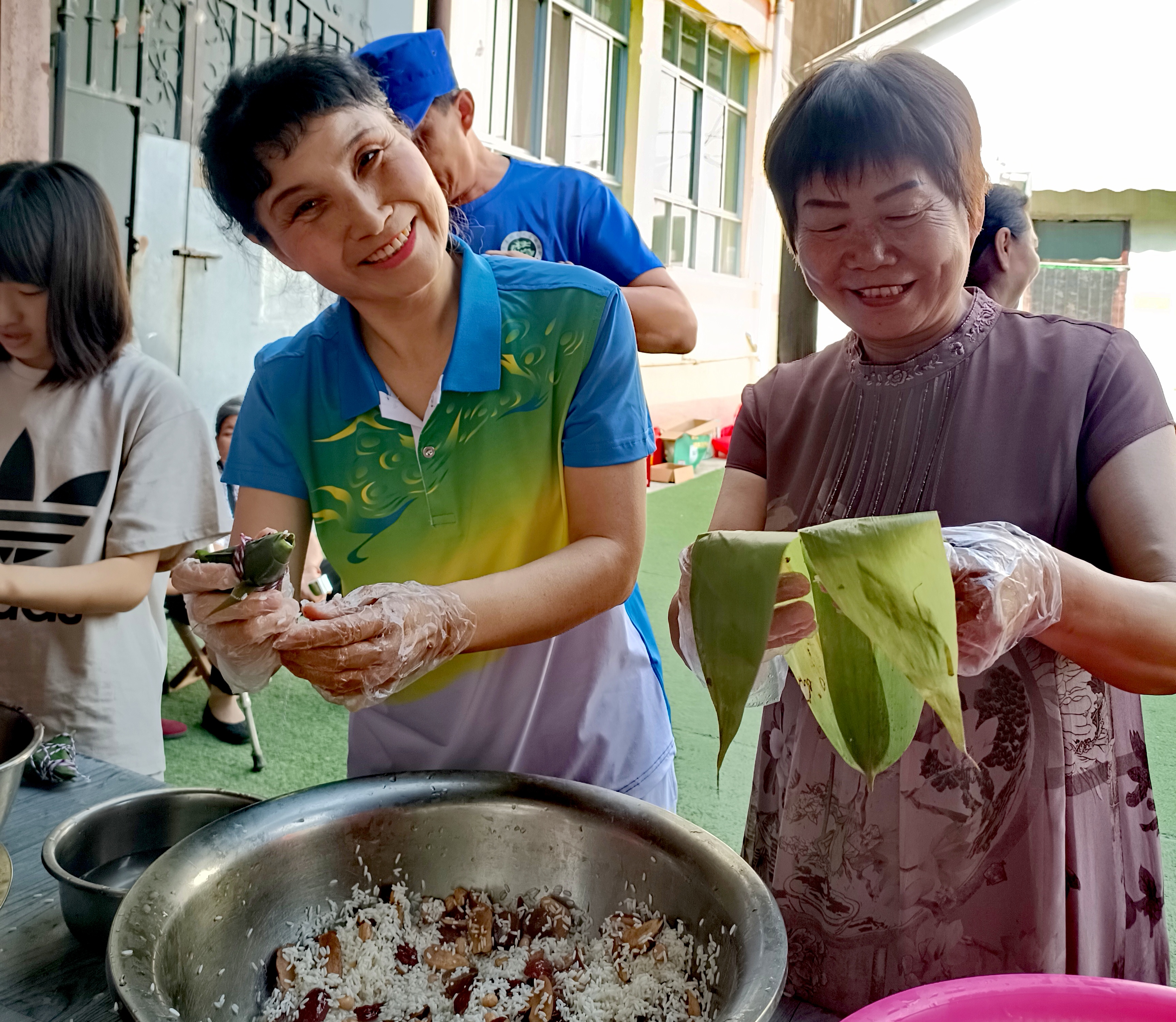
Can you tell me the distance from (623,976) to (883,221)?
2.82ft

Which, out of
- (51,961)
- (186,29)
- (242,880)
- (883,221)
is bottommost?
(51,961)

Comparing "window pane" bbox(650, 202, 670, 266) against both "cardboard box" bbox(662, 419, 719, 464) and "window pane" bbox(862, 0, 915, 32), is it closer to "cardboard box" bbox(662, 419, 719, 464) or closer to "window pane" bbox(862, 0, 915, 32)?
"cardboard box" bbox(662, 419, 719, 464)

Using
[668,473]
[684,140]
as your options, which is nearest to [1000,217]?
[668,473]

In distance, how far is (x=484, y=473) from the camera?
4.20ft

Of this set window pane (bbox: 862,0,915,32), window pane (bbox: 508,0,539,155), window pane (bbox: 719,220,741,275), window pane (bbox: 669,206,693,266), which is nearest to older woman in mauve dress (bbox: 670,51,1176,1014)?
window pane (bbox: 862,0,915,32)

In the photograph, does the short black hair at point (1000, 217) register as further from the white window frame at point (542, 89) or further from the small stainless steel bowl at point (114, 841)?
the white window frame at point (542, 89)

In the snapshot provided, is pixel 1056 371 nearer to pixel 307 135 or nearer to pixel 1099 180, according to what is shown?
pixel 307 135

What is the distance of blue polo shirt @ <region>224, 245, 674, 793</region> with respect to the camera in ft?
4.20

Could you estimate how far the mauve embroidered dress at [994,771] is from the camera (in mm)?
1106

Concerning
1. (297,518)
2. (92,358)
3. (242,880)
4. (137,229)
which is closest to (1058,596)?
(242,880)

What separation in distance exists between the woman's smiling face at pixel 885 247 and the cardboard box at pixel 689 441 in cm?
724

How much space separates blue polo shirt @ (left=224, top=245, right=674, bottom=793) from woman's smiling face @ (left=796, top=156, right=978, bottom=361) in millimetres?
294

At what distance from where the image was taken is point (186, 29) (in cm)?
420

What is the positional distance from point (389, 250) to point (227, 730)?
2.76 metres
